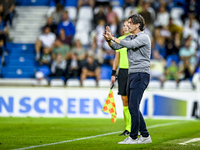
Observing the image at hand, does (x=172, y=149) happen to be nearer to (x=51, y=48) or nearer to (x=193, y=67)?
(x=193, y=67)

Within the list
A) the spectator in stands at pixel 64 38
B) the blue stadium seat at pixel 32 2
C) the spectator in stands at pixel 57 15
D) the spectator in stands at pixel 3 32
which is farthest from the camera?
the blue stadium seat at pixel 32 2

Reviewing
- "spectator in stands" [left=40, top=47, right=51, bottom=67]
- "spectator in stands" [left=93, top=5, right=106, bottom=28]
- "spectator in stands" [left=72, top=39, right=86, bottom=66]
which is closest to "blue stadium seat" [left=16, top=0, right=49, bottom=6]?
"spectator in stands" [left=93, top=5, right=106, bottom=28]

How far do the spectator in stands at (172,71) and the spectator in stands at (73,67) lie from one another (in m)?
3.64

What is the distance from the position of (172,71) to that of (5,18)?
8.90 m

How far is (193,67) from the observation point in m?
17.4

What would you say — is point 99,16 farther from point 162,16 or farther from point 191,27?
point 191,27

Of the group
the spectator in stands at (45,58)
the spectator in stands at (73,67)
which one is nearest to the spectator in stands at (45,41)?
the spectator in stands at (45,58)

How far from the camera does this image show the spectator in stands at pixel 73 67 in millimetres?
→ 17531

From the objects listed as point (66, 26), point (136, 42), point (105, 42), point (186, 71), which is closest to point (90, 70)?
point (105, 42)

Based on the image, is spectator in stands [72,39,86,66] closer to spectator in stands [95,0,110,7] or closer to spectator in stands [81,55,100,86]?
spectator in stands [81,55,100,86]

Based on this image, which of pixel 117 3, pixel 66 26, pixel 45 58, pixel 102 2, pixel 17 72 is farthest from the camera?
pixel 117 3

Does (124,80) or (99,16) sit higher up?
(99,16)

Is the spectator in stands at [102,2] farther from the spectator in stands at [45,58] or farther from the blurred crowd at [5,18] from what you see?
the blurred crowd at [5,18]

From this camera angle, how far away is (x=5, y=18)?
21141mm
